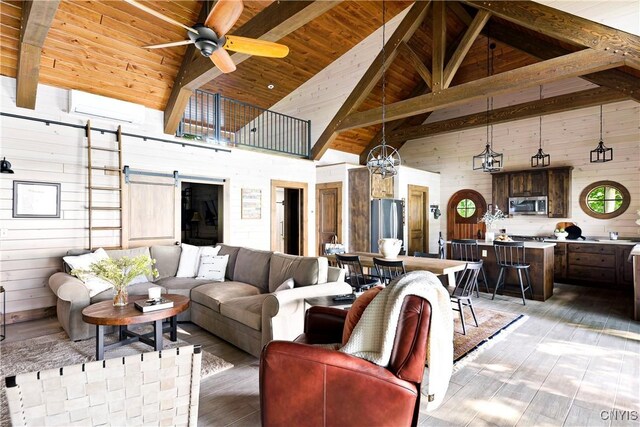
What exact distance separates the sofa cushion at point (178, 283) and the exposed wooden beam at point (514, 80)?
4.31 metres

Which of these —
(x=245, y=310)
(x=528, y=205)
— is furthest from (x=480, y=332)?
(x=528, y=205)

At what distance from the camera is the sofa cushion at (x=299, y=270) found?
3439 mm

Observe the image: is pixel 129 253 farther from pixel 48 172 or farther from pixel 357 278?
pixel 357 278

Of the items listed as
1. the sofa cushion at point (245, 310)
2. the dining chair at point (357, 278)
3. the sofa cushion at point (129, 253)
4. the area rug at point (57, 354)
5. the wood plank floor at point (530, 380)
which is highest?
the sofa cushion at point (129, 253)

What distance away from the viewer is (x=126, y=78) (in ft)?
16.1

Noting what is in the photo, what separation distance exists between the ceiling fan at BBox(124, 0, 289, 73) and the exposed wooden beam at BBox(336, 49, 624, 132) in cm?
337

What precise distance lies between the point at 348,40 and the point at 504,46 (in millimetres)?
3290

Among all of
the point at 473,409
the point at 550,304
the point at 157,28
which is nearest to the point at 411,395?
the point at 473,409

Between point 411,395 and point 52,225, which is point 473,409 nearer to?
point 411,395

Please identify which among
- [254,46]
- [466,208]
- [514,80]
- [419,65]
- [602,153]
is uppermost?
[419,65]

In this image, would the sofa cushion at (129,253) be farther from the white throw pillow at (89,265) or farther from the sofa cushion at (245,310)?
the sofa cushion at (245,310)

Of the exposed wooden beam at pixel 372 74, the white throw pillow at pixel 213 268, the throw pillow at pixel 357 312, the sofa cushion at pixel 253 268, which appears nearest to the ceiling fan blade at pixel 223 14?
the throw pillow at pixel 357 312

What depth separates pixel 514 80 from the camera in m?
4.59

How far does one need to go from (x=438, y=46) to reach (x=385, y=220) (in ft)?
11.4
